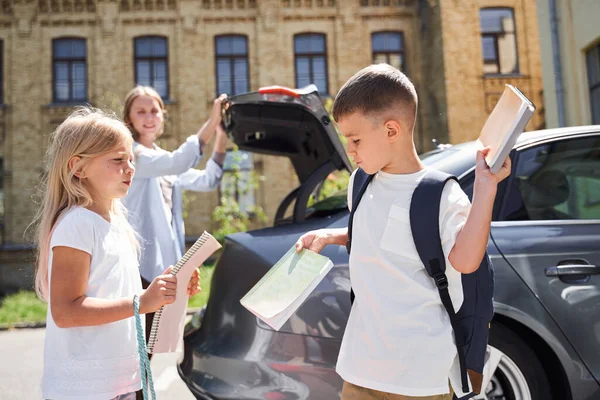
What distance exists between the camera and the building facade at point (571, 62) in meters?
10.7

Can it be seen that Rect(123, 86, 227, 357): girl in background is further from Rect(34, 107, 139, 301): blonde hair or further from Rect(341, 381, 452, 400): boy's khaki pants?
Rect(341, 381, 452, 400): boy's khaki pants

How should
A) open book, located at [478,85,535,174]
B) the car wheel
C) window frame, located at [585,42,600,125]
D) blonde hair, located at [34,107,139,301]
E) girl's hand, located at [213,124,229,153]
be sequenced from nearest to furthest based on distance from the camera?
1. open book, located at [478,85,535,174]
2. blonde hair, located at [34,107,139,301]
3. the car wheel
4. girl's hand, located at [213,124,229,153]
5. window frame, located at [585,42,600,125]

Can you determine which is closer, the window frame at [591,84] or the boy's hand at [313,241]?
the boy's hand at [313,241]

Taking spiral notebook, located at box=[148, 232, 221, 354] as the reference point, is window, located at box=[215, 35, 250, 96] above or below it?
above

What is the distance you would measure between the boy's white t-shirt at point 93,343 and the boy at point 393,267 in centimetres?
72

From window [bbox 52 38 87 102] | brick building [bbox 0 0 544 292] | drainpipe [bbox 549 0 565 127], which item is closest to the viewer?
drainpipe [bbox 549 0 565 127]

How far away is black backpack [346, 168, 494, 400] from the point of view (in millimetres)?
1533

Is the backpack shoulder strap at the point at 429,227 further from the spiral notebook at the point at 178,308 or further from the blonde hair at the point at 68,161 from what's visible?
the blonde hair at the point at 68,161

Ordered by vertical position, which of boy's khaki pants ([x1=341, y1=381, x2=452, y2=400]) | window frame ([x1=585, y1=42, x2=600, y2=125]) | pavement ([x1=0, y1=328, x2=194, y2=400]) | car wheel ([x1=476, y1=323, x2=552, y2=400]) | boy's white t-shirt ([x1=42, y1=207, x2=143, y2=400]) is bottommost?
pavement ([x1=0, y1=328, x2=194, y2=400])

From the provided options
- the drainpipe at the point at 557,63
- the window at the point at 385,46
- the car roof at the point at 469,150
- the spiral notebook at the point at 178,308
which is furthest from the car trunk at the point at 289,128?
the window at the point at 385,46

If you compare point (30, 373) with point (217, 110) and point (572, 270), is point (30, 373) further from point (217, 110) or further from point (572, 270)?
point (572, 270)

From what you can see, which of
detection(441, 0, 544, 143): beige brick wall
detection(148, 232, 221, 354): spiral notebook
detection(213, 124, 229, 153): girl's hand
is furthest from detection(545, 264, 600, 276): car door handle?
detection(441, 0, 544, 143): beige brick wall

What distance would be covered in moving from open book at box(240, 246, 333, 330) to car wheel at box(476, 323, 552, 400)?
127cm

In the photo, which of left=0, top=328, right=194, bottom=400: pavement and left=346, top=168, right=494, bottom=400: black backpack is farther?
left=0, top=328, right=194, bottom=400: pavement
